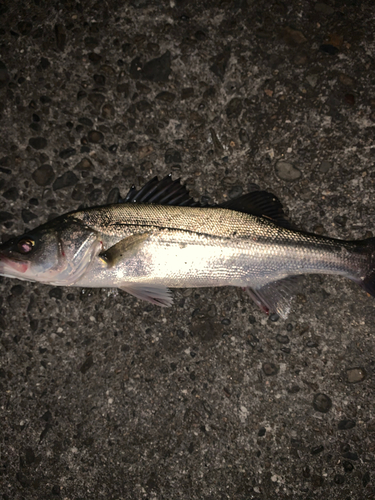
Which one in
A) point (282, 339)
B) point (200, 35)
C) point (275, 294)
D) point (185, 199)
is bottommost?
point (282, 339)

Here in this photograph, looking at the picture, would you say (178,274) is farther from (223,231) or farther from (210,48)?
(210,48)

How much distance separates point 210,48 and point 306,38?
82 centimetres

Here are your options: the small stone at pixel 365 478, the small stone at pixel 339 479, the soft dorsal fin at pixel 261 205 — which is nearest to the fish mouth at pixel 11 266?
the soft dorsal fin at pixel 261 205

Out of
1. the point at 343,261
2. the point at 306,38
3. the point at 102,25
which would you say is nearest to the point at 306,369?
the point at 343,261

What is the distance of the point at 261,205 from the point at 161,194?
80cm

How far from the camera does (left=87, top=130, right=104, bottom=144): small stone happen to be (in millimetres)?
2783

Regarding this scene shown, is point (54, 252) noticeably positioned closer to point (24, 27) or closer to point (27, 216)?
point (27, 216)

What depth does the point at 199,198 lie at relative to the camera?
275cm

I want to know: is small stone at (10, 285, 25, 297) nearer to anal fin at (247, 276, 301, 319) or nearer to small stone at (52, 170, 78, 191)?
small stone at (52, 170, 78, 191)

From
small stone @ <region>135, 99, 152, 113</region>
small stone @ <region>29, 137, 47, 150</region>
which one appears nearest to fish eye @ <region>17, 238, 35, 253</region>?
small stone @ <region>29, 137, 47, 150</region>

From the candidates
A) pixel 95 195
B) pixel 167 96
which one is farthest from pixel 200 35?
pixel 95 195

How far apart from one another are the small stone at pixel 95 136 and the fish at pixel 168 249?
2.21ft

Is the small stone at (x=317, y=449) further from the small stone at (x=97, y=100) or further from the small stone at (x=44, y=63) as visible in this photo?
the small stone at (x=44, y=63)

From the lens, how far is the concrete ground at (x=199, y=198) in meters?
2.62
